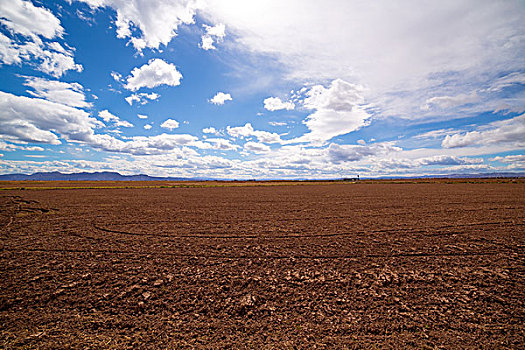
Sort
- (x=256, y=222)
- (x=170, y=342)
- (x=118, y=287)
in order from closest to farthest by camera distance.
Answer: (x=170, y=342) < (x=118, y=287) < (x=256, y=222)

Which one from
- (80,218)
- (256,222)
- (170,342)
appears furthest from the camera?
(80,218)

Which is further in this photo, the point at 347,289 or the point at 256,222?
the point at 256,222

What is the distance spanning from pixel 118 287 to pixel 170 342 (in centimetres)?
277

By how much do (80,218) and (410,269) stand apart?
1869cm

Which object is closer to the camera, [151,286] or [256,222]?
[151,286]

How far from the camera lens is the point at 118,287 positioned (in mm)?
5840

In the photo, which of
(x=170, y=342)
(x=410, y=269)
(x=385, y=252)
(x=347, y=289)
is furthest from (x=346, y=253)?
(x=170, y=342)

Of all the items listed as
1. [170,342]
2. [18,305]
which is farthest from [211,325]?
[18,305]

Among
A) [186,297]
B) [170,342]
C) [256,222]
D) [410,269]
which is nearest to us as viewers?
[170,342]

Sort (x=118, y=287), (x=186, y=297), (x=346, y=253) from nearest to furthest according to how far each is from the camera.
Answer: (x=186, y=297), (x=118, y=287), (x=346, y=253)

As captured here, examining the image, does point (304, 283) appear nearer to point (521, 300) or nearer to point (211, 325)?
point (211, 325)

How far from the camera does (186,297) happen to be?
5.41 metres

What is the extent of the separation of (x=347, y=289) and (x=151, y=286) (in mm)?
5018

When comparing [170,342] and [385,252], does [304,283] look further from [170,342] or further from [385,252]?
[385,252]
